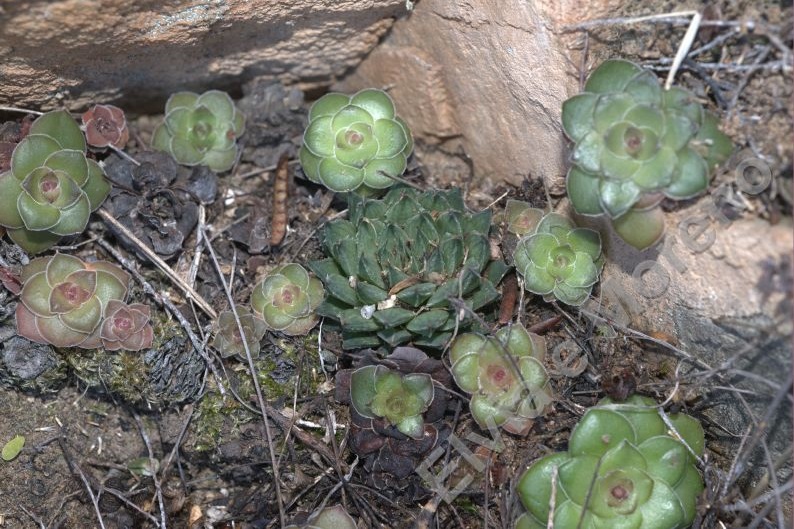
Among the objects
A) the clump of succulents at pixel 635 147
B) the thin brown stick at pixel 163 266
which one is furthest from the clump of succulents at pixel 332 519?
the clump of succulents at pixel 635 147

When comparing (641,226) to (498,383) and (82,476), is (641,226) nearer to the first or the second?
(498,383)

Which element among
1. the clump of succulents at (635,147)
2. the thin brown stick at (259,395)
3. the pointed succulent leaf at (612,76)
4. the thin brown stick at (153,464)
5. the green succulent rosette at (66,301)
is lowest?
the thin brown stick at (153,464)

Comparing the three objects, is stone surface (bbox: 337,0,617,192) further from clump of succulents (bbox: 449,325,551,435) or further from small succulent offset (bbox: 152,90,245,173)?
clump of succulents (bbox: 449,325,551,435)

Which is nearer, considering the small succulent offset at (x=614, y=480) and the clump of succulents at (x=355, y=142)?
the small succulent offset at (x=614, y=480)

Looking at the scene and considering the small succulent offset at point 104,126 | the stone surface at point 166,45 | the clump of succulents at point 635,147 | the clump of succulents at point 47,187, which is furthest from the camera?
the small succulent offset at point 104,126

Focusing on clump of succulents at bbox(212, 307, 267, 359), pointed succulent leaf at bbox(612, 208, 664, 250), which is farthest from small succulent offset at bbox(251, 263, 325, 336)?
pointed succulent leaf at bbox(612, 208, 664, 250)

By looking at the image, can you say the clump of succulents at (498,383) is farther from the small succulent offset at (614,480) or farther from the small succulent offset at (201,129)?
the small succulent offset at (201,129)

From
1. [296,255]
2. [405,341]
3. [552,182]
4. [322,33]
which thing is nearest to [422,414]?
[405,341]

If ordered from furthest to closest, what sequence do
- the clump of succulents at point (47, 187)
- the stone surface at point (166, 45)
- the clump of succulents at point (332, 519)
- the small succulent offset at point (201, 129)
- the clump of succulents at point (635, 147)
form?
the small succulent offset at point (201, 129) → the clump of succulents at point (47, 187) → the clump of succulents at point (332, 519) → the stone surface at point (166, 45) → the clump of succulents at point (635, 147)
